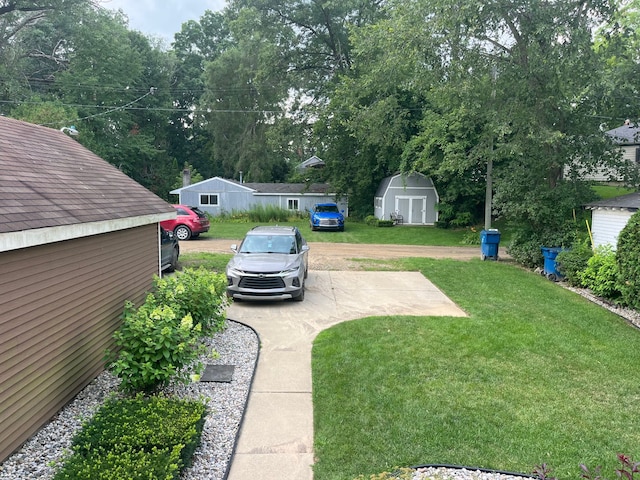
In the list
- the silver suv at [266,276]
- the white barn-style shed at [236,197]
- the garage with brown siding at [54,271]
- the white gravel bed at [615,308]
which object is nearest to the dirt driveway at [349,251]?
the silver suv at [266,276]

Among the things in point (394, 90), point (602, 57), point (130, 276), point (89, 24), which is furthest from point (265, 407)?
point (89, 24)

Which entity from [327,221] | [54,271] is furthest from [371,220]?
[54,271]

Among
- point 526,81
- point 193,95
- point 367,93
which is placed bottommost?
point 526,81

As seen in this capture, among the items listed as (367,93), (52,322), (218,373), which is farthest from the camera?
(367,93)

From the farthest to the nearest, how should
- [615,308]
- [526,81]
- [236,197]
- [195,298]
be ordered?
[236,197] → [526,81] → [615,308] → [195,298]

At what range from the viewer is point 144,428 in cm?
343

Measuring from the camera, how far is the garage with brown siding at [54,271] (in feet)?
11.9

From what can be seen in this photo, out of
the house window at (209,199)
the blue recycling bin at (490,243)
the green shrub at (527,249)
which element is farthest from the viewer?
the house window at (209,199)

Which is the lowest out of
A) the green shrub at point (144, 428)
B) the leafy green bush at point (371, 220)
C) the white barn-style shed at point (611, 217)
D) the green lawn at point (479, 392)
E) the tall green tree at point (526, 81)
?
the green lawn at point (479, 392)

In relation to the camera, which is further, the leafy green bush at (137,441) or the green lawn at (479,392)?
the green lawn at (479,392)

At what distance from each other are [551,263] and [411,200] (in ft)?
53.7

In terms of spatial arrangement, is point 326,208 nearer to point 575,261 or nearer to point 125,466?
point 575,261

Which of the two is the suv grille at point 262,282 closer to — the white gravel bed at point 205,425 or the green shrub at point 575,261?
the white gravel bed at point 205,425

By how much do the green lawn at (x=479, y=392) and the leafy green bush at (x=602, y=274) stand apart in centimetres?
116
